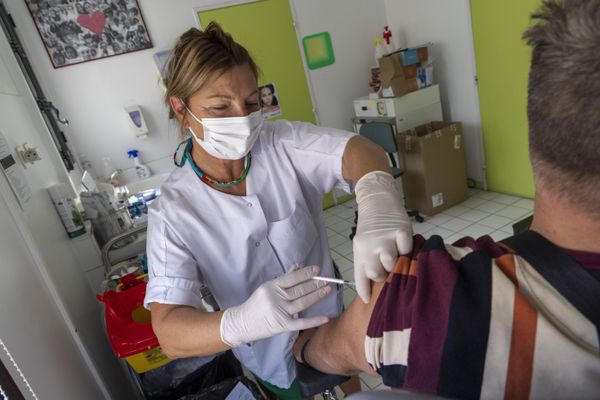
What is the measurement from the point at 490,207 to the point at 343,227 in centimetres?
126

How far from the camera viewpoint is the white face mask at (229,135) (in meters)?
1.04

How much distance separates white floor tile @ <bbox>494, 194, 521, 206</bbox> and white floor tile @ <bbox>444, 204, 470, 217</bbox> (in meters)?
0.28

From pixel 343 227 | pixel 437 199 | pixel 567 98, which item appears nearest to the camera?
pixel 567 98

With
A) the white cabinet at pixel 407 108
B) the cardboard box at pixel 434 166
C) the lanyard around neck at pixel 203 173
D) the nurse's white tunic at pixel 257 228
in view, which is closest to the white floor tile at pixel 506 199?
the cardboard box at pixel 434 166

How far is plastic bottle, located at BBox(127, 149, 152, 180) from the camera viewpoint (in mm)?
3021

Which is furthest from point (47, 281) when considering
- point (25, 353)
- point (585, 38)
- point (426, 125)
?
point (426, 125)

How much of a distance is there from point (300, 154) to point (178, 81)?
1.35 feet

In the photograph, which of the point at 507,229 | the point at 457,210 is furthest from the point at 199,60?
the point at 457,210

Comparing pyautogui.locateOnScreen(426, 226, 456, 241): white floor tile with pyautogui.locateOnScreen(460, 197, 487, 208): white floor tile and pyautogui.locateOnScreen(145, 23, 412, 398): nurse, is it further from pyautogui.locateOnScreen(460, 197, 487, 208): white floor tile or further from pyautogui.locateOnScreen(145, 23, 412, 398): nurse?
pyautogui.locateOnScreen(145, 23, 412, 398): nurse

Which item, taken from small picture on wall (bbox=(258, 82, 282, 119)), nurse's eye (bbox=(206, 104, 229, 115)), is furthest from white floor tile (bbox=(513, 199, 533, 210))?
nurse's eye (bbox=(206, 104, 229, 115))

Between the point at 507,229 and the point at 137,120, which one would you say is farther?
the point at 137,120

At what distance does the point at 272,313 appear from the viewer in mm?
793

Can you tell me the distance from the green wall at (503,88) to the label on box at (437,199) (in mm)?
558

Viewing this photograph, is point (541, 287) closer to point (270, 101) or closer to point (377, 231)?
point (377, 231)
